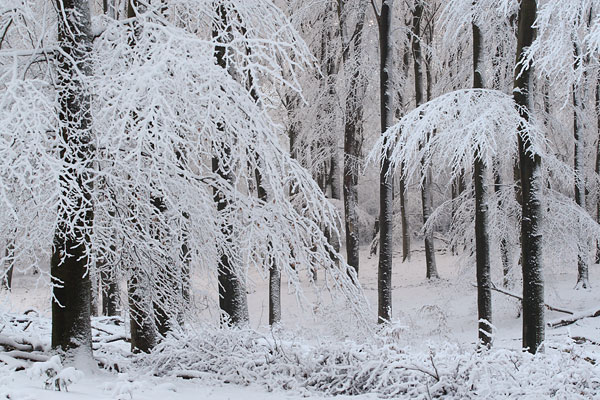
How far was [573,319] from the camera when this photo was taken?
36.7ft

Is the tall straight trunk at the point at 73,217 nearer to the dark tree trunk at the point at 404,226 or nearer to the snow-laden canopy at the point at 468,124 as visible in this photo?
the snow-laden canopy at the point at 468,124

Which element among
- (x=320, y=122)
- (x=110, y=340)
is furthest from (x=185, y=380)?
(x=320, y=122)

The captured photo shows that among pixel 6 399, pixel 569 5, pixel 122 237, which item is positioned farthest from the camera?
pixel 122 237

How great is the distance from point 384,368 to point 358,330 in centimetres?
108

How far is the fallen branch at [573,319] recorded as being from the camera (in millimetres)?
11164

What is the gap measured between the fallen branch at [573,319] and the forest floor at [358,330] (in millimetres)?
120

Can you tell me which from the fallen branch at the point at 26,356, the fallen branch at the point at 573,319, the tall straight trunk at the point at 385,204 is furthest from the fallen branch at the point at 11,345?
the fallen branch at the point at 573,319

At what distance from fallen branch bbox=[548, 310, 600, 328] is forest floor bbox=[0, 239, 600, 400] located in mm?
120

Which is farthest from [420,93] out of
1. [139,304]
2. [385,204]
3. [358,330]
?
[139,304]

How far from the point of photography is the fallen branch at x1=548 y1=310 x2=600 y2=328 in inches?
440

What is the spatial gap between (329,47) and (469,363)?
12.5 m

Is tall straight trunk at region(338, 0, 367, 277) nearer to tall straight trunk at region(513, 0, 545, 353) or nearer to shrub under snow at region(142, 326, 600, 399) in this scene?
tall straight trunk at region(513, 0, 545, 353)

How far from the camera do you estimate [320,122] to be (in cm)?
1611

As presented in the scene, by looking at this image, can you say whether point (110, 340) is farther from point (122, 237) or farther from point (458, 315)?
point (458, 315)
